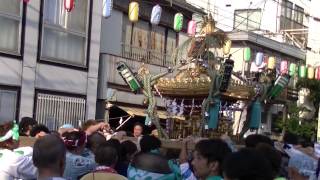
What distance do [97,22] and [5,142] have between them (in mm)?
12262

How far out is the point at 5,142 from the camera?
18.8 ft

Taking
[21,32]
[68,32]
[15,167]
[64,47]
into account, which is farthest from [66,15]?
[15,167]

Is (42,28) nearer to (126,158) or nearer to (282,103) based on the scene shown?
(126,158)

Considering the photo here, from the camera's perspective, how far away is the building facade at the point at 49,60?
15211 millimetres

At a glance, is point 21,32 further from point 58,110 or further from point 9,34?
point 58,110

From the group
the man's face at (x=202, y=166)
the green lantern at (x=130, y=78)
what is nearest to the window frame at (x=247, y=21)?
the green lantern at (x=130, y=78)

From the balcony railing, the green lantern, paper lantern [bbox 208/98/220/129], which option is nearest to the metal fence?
the green lantern

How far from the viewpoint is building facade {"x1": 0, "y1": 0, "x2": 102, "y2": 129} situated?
15.2 meters

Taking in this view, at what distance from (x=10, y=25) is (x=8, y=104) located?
2.02m

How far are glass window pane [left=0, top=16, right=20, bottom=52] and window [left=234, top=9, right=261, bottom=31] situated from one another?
21.2 metres

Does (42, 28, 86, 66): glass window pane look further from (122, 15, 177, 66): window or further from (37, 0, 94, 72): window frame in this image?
(122, 15, 177, 66): window

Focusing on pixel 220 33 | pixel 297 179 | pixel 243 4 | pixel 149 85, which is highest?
pixel 243 4

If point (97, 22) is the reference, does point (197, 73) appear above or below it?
below

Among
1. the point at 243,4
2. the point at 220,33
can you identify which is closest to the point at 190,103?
the point at 220,33
